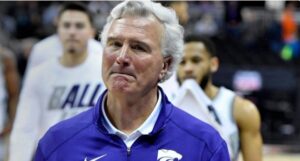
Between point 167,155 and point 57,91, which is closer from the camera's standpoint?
point 167,155

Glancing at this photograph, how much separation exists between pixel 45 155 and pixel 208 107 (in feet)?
7.57

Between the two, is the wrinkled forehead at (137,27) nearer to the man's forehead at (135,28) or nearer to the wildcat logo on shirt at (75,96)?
the man's forehead at (135,28)

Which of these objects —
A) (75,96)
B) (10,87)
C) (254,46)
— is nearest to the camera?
(75,96)

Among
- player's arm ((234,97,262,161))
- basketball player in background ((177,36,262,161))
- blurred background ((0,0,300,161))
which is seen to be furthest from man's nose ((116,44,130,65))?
blurred background ((0,0,300,161))

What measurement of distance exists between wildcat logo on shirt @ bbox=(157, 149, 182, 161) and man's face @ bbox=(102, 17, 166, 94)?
0.74 feet

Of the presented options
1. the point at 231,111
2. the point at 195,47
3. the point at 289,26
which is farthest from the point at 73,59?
the point at 289,26

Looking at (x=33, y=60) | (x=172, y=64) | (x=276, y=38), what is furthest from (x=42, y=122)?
(x=276, y=38)

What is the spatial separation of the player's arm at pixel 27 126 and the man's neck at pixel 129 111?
2913 mm

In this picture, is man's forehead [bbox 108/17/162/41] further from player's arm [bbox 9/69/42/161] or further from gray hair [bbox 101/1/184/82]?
player's arm [bbox 9/69/42/161]

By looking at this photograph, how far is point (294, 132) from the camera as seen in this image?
13383mm

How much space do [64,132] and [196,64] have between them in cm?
297

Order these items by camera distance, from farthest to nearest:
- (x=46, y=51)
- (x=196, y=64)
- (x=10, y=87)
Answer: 1. (x=10, y=87)
2. (x=46, y=51)
3. (x=196, y=64)

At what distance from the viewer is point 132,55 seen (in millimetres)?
3035

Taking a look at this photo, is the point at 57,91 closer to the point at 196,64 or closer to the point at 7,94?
the point at 196,64
